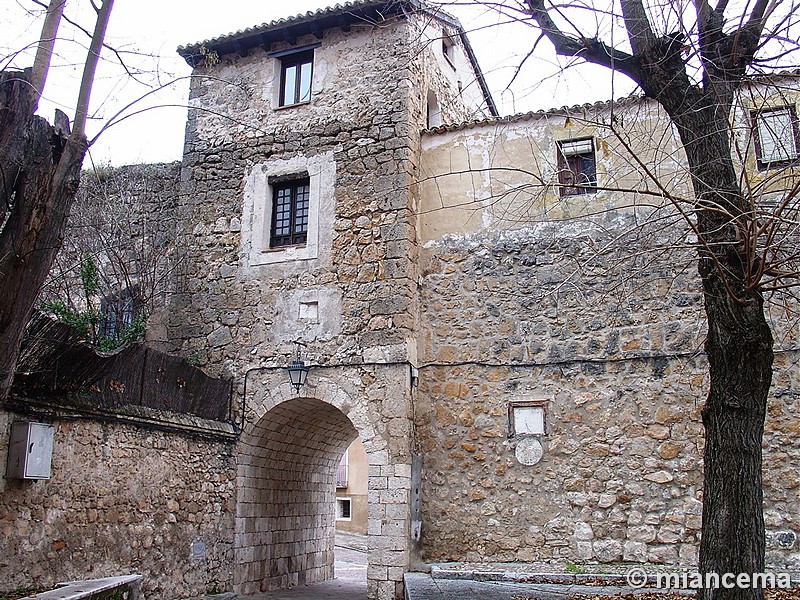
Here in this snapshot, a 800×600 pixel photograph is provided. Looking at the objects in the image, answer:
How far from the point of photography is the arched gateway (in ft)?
27.2

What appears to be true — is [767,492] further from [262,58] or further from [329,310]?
[262,58]

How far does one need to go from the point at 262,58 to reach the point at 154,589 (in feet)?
23.5

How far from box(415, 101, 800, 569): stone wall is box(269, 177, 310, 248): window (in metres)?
1.67

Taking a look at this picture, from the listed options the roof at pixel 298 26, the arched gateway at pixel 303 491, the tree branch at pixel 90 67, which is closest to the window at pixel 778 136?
the roof at pixel 298 26

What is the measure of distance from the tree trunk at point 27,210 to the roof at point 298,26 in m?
5.42

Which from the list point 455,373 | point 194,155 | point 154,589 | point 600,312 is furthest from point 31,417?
point 600,312

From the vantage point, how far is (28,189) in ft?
15.4

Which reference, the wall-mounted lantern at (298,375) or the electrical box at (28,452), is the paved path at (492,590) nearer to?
the wall-mounted lantern at (298,375)

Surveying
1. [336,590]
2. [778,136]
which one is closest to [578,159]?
[778,136]

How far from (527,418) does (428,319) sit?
1756 mm

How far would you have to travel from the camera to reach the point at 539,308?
345 inches

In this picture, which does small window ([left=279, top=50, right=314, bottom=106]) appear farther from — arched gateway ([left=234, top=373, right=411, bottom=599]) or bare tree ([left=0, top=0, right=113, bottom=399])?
bare tree ([left=0, top=0, right=113, bottom=399])

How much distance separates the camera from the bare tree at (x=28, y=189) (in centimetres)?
457

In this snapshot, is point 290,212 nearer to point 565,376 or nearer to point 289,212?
point 289,212
